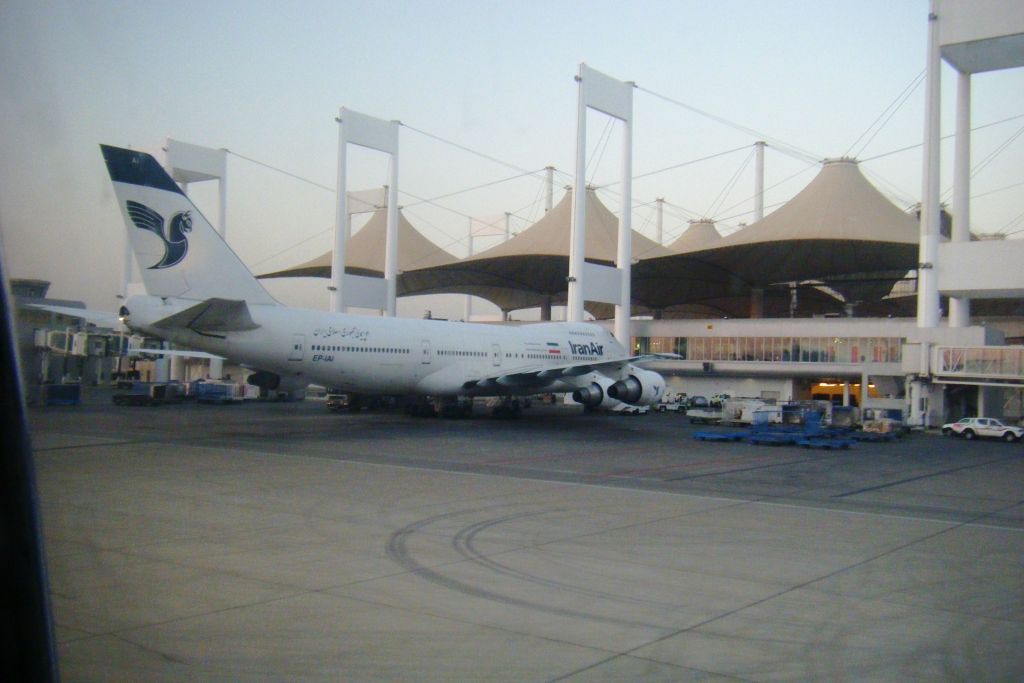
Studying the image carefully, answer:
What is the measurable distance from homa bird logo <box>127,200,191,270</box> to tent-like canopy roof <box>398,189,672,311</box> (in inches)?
1649

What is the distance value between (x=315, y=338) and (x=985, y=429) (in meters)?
25.0

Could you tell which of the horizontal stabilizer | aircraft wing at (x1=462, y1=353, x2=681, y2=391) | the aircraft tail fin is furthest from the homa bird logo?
aircraft wing at (x1=462, y1=353, x2=681, y2=391)

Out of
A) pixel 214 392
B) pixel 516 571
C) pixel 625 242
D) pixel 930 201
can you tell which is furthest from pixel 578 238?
pixel 516 571

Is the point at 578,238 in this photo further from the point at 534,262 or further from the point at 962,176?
the point at 534,262

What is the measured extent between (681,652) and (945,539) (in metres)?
6.54

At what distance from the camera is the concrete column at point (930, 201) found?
36.5 m

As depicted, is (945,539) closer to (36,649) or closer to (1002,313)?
(36,649)

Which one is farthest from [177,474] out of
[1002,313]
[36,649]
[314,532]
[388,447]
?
[1002,313]

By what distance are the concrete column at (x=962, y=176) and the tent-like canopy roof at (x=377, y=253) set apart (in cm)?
4268

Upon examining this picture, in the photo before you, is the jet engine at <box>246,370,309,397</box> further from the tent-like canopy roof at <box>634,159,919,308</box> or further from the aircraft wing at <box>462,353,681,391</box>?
the tent-like canopy roof at <box>634,159,919,308</box>

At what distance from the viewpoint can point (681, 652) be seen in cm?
616

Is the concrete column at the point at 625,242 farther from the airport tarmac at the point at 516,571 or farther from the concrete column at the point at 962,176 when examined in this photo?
the airport tarmac at the point at 516,571

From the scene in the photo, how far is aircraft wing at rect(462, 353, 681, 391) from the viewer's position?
29781 millimetres

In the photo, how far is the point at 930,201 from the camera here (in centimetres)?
3753
